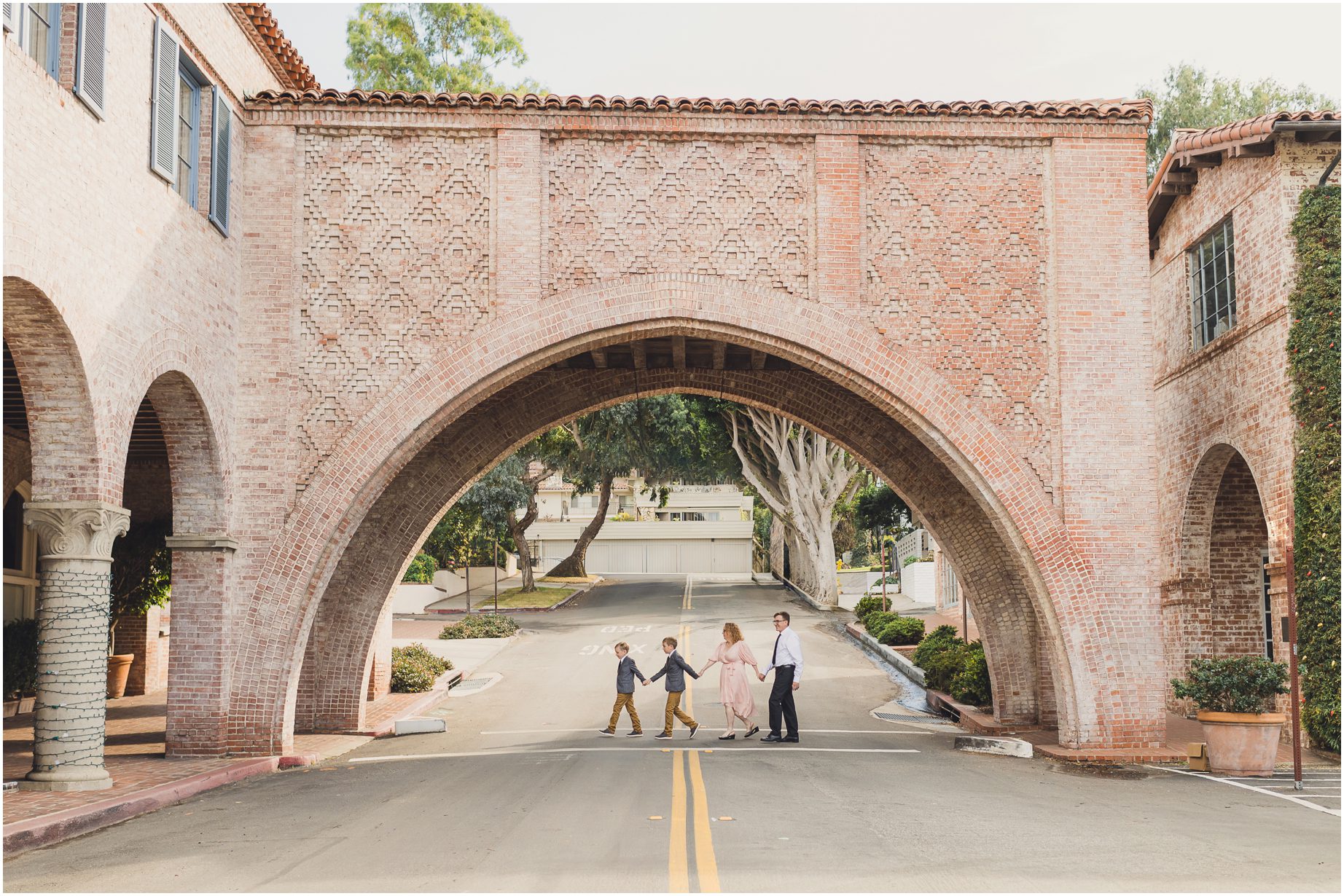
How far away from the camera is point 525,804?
988 cm

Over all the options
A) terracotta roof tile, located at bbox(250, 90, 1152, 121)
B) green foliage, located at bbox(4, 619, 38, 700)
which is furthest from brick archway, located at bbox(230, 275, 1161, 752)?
green foliage, located at bbox(4, 619, 38, 700)

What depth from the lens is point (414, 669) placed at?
21.1 m

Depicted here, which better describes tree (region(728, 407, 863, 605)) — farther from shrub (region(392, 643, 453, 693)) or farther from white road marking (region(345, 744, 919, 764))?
white road marking (region(345, 744, 919, 764))

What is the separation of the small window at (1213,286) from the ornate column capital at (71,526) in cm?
1396

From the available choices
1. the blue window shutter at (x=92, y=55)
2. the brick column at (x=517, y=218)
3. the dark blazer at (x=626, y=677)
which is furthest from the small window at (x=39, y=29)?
the dark blazer at (x=626, y=677)

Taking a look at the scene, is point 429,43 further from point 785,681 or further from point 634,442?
point 785,681

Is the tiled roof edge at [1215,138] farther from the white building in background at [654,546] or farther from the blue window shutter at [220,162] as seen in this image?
the white building in background at [654,546]

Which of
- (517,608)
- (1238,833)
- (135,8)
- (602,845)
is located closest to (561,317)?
(135,8)

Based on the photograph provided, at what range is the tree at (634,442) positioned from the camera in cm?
4028

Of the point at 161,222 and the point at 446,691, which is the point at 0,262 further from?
the point at 446,691

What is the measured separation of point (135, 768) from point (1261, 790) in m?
11.1

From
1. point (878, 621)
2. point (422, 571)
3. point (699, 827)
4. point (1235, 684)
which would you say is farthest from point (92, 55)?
point (422, 571)

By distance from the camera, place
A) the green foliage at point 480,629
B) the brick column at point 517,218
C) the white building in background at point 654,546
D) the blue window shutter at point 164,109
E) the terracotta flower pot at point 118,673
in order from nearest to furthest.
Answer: the blue window shutter at point 164,109, the brick column at point 517,218, the terracotta flower pot at point 118,673, the green foliage at point 480,629, the white building in background at point 654,546

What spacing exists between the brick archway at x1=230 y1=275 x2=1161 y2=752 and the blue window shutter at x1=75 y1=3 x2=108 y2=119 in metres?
4.61
